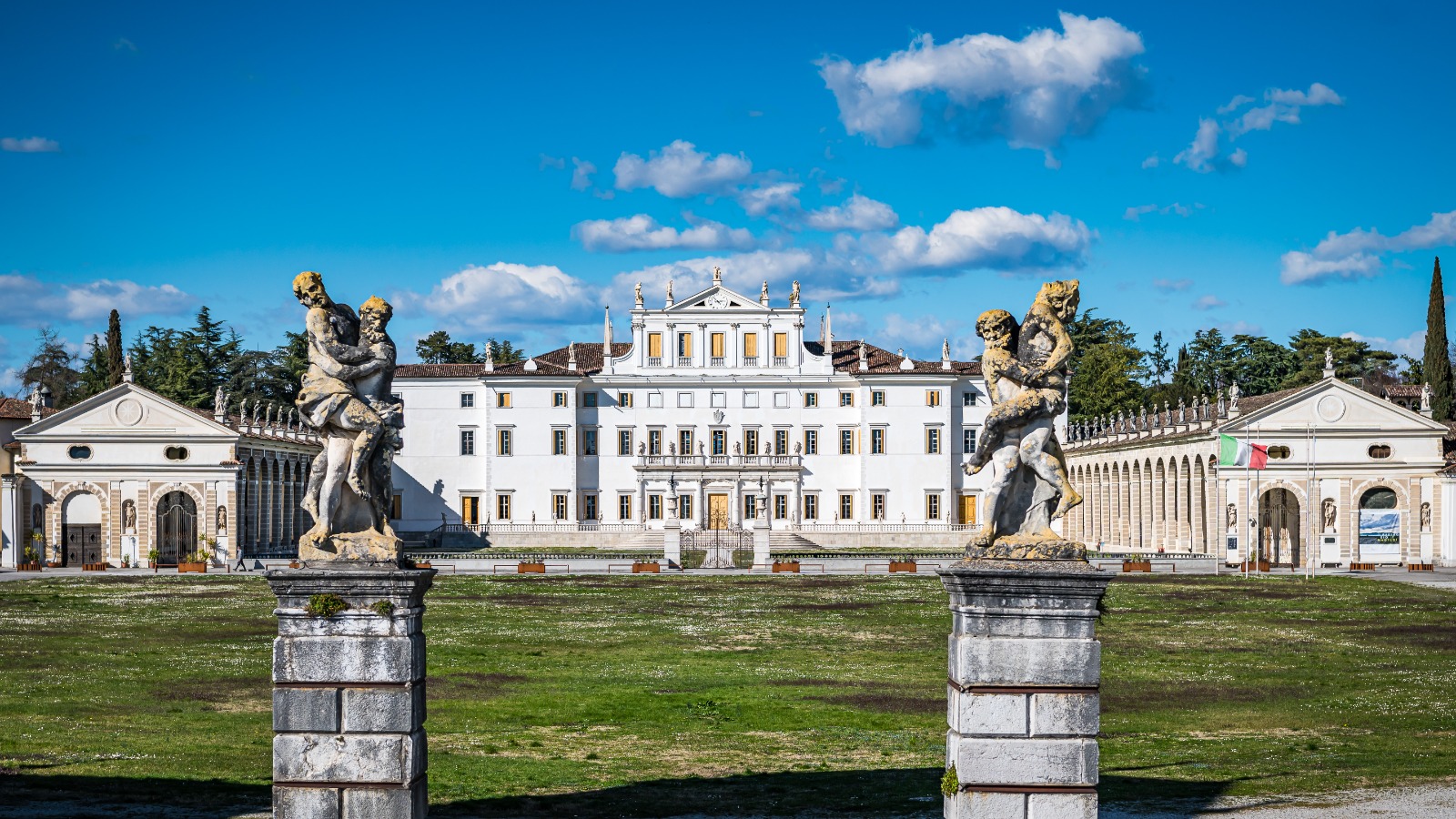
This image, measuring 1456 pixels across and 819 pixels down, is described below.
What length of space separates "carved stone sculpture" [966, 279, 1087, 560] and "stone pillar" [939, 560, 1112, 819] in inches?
19.6

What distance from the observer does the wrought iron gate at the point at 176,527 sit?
204 ft

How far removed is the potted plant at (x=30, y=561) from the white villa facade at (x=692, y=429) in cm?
2577

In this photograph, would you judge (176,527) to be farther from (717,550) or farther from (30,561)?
(717,550)

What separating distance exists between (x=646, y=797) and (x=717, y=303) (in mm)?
70085

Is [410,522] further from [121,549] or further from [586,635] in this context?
[586,635]

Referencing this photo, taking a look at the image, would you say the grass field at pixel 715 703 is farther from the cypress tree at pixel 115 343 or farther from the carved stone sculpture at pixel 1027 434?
the cypress tree at pixel 115 343

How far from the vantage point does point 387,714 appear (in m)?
10.6

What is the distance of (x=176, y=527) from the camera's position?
6266 cm

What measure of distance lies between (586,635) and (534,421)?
178 ft

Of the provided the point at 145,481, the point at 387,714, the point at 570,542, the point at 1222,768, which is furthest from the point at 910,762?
the point at 570,542

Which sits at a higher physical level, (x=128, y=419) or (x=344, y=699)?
(x=128, y=419)

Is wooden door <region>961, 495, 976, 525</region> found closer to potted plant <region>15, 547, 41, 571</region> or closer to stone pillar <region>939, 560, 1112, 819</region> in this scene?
potted plant <region>15, 547, 41, 571</region>

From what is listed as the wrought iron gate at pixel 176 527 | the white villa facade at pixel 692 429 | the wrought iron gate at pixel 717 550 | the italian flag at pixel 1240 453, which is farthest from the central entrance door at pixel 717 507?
the italian flag at pixel 1240 453

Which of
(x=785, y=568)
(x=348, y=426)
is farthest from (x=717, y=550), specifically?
(x=348, y=426)
